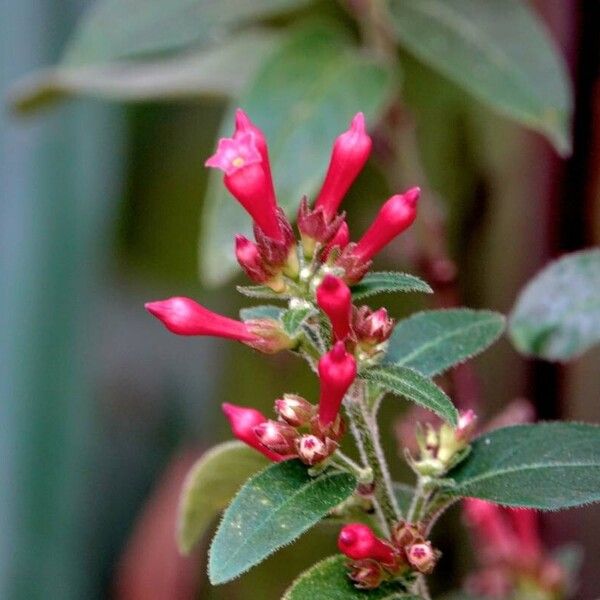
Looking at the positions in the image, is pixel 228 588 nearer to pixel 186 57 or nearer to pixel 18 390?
pixel 18 390

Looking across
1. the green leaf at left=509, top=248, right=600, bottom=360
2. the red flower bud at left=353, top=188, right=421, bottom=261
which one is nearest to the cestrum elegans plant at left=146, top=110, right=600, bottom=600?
the red flower bud at left=353, top=188, right=421, bottom=261

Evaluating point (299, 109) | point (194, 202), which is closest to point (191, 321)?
point (299, 109)

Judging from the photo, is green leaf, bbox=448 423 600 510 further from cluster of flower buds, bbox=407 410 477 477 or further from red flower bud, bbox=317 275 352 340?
red flower bud, bbox=317 275 352 340

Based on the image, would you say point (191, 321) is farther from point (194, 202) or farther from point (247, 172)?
point (194, 202)

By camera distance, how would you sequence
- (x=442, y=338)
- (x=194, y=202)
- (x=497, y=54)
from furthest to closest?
1. (x=194, y=202)
2. (x=497, y=54)
3. (x=442, y=338)

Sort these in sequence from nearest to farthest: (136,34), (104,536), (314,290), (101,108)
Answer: (314,290) < (136,34) < (101,108) < (104,536)

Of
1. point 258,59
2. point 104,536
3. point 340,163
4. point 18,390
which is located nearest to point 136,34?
point 258,59
